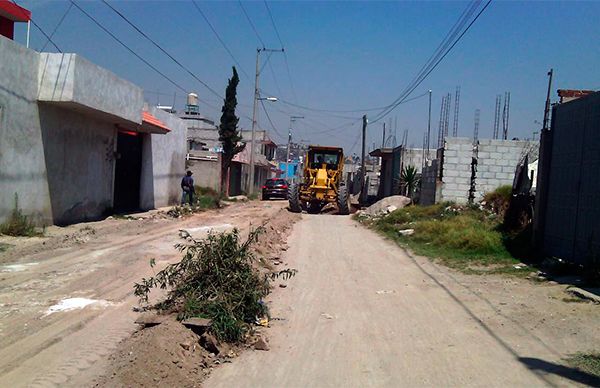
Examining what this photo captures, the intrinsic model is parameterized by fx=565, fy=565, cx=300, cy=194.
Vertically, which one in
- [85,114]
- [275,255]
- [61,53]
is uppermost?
[61,53]

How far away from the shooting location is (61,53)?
1551cm

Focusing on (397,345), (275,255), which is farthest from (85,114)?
(397,345)

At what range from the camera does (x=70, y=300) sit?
792 cm

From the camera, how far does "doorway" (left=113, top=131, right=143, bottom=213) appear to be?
2322 centimetres

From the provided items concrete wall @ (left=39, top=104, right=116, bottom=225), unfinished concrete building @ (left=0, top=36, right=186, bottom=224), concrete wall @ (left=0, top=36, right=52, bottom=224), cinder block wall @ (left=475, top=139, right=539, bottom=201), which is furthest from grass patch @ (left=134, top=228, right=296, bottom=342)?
cinder block wall @ (left=475, top=139, right=539, bottom=201)

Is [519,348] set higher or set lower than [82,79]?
lower

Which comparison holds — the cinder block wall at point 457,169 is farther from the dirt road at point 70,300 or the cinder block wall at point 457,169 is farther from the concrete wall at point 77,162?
the concrete wall at point 77,162

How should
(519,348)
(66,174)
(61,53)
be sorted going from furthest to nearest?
(66,174) < (61,53) < (519,348)

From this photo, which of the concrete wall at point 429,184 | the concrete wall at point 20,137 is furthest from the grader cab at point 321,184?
the concrete wall at point 20,137

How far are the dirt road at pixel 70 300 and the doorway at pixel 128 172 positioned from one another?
8.08 metres

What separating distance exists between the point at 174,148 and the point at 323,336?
2418 centimetres

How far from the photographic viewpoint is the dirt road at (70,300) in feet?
17.6

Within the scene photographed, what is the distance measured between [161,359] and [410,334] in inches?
130

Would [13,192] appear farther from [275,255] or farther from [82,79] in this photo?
[275,255]
